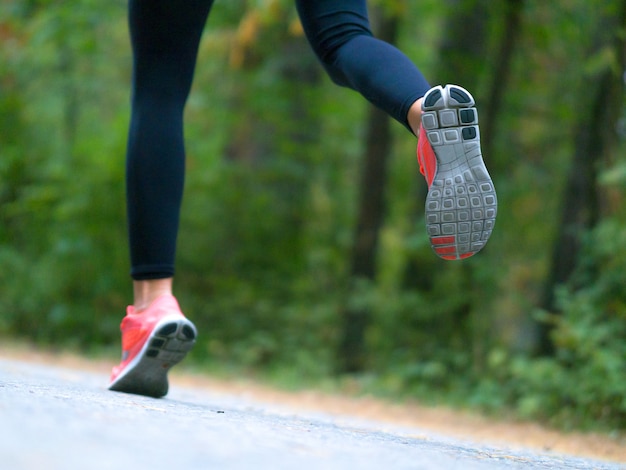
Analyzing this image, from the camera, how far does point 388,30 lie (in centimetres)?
636

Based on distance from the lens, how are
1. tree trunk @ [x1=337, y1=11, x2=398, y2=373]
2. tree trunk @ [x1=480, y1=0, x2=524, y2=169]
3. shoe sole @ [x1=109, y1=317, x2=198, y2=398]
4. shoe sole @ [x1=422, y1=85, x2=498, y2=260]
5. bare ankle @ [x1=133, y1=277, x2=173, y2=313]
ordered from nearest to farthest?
shoe sole @ [x1=422, y1=85, x2=498, y2=260] → shoe sole @ [x1=109, y1=317, x2=198, y2=398] → bare ankle @ [x1=133, y1=277, x2=173, y2=313] → tree trunk @ [x1=480, y1=0, x2=524, y2=169] → tree trunk @ [x1=337, y1=11, x2=398, y2=373]

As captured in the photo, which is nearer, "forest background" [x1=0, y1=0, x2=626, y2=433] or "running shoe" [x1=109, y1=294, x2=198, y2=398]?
"running shoe" [x1=109, y1=294, x2=198, y2=398]

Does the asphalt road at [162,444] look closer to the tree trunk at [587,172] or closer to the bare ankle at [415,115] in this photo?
the bare ankle at [415,115]

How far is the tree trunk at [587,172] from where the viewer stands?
480cm

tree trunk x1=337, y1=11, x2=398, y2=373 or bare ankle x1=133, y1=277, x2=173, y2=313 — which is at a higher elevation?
tree trunk x1=337, y1=11, x2=398, y2=373

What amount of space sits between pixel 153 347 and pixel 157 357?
33 mm

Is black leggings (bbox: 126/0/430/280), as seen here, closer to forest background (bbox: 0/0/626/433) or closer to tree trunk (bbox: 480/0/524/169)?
forest background (bbox: 0/0/626/433)

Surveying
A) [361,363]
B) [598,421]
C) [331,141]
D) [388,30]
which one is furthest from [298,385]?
[331,141]

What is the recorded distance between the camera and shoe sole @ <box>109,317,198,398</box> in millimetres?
1851

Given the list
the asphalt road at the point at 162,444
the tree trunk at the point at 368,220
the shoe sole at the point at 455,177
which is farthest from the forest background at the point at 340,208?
the asphalt road at the point at 162,444

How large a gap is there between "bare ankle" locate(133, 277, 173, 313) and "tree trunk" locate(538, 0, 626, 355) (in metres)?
3.37

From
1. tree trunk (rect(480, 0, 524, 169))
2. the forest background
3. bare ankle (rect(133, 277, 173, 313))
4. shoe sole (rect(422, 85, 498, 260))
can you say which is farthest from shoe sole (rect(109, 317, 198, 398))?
tree trunk (rect(480, 0, 524, 169))

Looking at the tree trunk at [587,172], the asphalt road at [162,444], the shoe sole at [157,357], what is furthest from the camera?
the tree trunk at [587,172]

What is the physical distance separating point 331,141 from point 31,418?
820 cm
